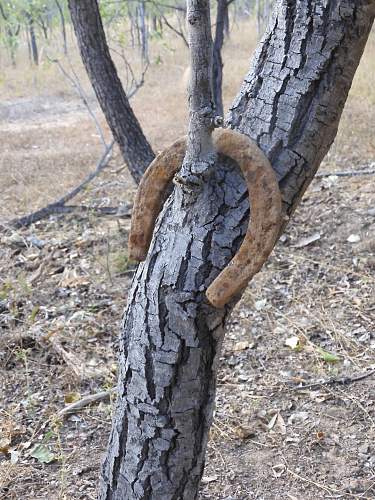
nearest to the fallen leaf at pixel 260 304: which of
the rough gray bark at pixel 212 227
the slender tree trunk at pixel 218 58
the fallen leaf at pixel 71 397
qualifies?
the fallen leaf at pixel 71 397

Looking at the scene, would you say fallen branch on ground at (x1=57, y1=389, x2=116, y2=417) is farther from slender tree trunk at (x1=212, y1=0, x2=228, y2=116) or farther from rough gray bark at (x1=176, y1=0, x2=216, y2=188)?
slender tree trunk at (x1=212, y1=0, x2=228, y2=116)

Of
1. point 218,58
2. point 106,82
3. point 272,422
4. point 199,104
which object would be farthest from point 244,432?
point 218,58

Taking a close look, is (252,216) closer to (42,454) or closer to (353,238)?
(42,454)

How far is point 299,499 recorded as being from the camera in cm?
204

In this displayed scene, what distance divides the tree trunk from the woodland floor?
0.62 meters

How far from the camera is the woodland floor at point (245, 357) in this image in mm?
2193

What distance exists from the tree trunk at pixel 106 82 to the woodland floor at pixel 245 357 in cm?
62

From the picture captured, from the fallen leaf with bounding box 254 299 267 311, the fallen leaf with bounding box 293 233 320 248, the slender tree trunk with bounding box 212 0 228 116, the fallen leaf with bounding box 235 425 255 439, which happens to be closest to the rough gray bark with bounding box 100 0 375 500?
the fallen leaf with bounding box 235 425 255 439

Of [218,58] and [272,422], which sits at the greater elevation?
[218,58]

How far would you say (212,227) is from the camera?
1.24 meters

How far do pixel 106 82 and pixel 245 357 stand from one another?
2011 millimetres

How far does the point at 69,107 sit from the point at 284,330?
922 cm

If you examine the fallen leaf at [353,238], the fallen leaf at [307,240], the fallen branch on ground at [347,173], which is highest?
the fallen branch on ground at [347,173]

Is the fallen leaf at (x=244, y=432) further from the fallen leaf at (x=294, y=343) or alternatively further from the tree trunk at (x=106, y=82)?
the tree trunk at (x=106, y=82)
